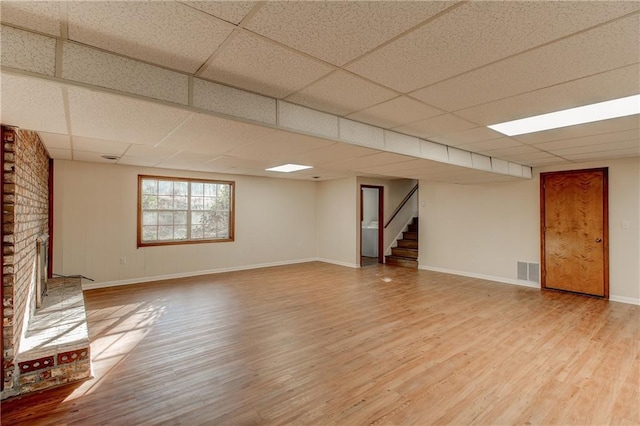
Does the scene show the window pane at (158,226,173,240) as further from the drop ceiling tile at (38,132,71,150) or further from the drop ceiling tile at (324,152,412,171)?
the drop ceiling tile at (324,152,412,171)

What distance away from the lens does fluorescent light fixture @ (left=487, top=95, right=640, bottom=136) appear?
Answer: 2541mm

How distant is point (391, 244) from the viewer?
8484 mm

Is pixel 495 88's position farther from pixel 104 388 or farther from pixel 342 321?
pixel 104 388

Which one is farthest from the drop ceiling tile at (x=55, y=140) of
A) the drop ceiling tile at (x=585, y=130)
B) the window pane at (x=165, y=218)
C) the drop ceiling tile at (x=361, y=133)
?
the drop ceiling tile at (x=585, y=130)

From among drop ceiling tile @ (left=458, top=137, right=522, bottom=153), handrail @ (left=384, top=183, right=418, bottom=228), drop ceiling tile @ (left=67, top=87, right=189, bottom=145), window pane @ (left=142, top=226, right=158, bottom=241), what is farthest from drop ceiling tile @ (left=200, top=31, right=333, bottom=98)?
handrail @ (left=384, top=183, right=418, bottom=228)

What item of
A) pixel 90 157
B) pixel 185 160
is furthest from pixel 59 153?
pixel 185 160

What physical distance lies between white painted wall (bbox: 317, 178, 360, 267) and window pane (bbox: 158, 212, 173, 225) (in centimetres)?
382

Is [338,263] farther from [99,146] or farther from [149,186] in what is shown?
[99,146]

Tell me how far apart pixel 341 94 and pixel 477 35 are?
1.02m

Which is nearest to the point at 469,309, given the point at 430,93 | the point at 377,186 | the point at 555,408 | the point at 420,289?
the point at 420,289

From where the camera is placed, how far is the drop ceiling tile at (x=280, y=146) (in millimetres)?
2838

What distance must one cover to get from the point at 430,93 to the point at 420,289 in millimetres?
4050

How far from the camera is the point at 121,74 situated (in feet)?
5.90

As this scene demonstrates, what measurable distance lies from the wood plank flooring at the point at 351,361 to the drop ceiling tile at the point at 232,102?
210cm
